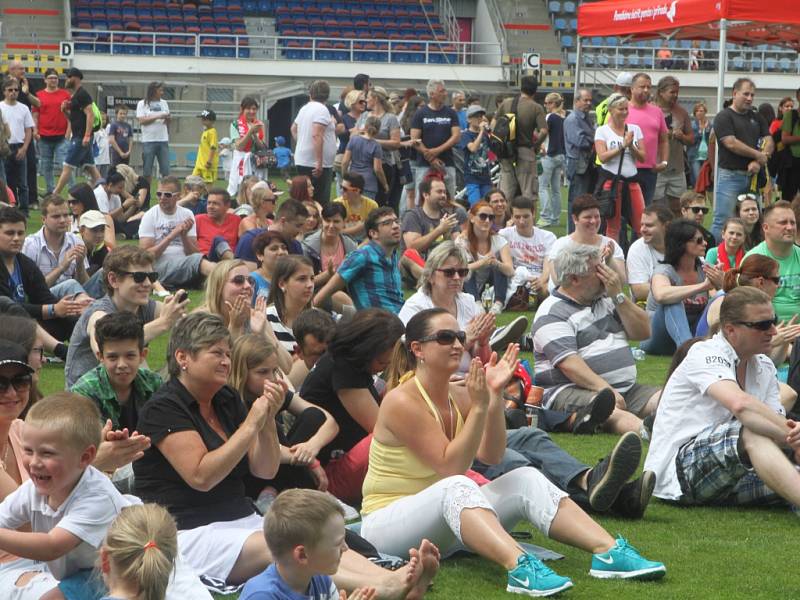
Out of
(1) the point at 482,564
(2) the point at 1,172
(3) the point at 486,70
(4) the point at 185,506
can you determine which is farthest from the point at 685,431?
(3) the point at 486,70

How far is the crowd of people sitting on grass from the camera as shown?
3.90m

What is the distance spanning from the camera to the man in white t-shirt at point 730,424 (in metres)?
5.61

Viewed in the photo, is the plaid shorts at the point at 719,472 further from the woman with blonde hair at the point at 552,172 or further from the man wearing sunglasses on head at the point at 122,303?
the woman with blonde hair at the point at 552,172

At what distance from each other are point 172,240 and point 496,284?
2.95 meters

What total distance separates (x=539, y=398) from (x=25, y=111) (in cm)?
1143

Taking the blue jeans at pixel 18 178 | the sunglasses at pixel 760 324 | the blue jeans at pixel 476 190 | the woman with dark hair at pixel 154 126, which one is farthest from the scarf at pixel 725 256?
the woman with dark hair at pixel 154 126

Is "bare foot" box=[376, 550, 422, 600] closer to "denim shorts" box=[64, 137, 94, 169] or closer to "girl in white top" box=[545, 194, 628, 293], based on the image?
"girl in white top" box=[545, 194, 628, 293]

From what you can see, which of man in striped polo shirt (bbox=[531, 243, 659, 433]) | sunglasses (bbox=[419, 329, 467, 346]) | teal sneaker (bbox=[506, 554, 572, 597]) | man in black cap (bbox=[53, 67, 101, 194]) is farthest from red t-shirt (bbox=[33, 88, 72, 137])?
teal sneaker (bbox=[506, 554, 572, 597])

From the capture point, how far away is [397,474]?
16.6ft

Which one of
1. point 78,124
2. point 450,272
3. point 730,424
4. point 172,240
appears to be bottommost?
point 730,424

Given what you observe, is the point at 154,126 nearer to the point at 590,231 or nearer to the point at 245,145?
the point at 245,145

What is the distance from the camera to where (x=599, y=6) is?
17797mm

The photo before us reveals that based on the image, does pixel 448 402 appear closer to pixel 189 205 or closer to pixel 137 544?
pixel 137 544

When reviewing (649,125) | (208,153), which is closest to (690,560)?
(649,125)
